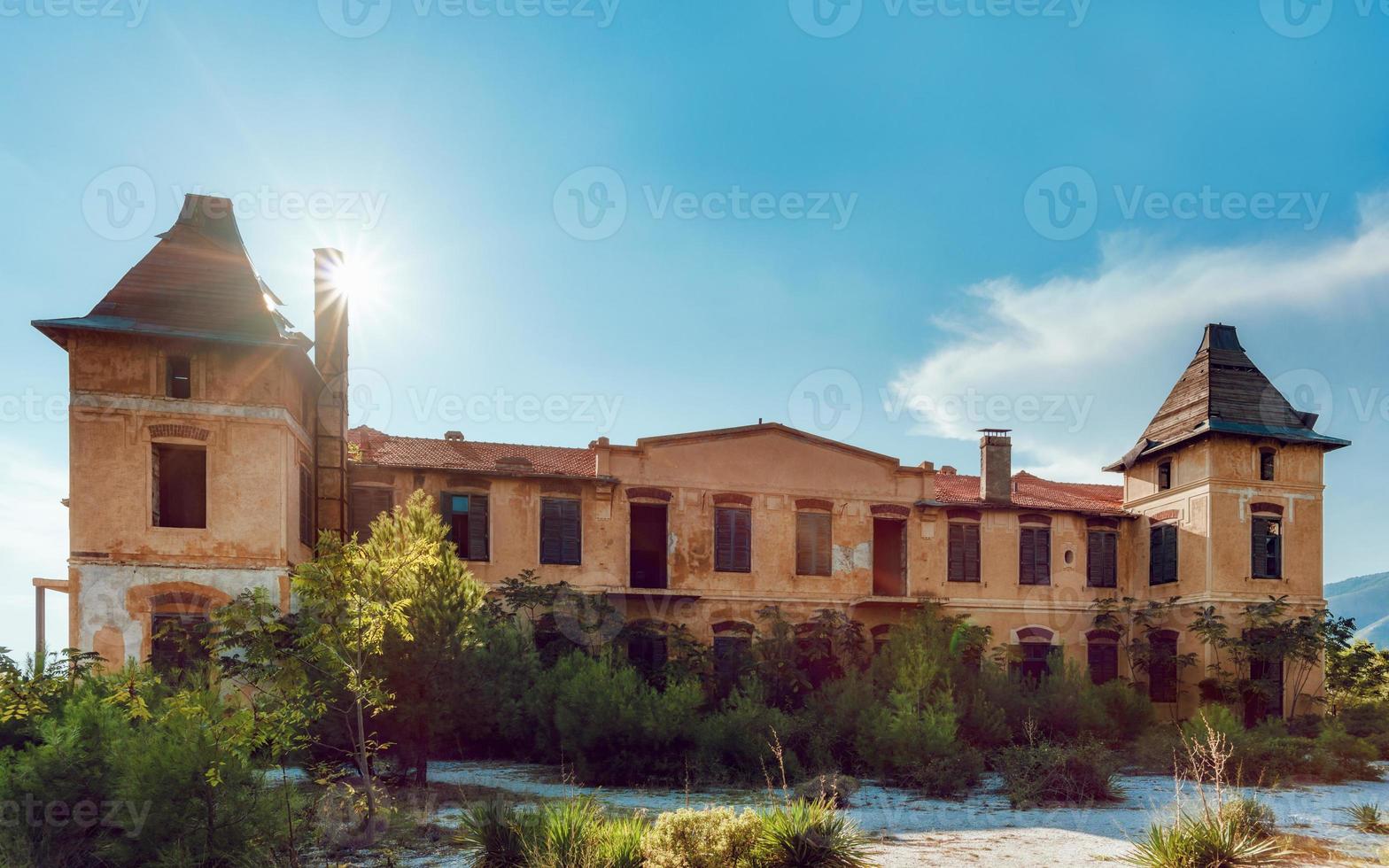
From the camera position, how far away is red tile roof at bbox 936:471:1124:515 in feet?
88.3

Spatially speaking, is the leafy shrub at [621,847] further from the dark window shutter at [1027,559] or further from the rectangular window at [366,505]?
the dark window shutter at [1027,559]

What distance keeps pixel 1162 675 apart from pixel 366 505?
2173cm

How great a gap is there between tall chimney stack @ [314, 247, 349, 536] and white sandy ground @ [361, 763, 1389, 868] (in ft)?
24.7

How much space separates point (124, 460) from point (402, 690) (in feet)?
29.0

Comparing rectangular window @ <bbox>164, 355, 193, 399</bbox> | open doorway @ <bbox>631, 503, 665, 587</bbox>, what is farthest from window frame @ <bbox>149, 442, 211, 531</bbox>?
open doorway @ <bbox>631, 503, 665, 587</bbox>

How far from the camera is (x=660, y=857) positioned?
846cm

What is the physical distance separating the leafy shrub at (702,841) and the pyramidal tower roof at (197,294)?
13.8 m

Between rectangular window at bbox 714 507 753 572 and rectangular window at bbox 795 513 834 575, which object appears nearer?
rectangular window at bbox 714 507 753 572

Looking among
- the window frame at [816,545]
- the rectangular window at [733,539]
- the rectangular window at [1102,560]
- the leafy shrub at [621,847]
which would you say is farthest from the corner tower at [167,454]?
the rectangular window at [1102,560]

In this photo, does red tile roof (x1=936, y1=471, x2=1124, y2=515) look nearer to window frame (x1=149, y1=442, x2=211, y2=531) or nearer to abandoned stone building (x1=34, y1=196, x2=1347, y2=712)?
abandoned stone building (x1=34, y1=196, x2=1347, y2=712)

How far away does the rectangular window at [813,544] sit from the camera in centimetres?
2520

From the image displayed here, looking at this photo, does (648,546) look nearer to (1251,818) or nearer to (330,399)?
(330,399)

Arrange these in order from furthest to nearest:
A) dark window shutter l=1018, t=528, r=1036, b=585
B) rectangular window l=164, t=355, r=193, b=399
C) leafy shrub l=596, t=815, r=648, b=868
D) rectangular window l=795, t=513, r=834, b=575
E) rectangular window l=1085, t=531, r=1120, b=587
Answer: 1. rectangular window l=1085, t=531, r=1120, b=587
2. dark window shutter l=1018, t=528, r=1036, b=585
3. rectangular window l=795, t=513, r=834, b=575
4. rectangular window l=164, t=355, r=193, b=399
5. leafy shrub l=596, t=815, r=648, b=868

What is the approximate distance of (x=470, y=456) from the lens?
24.4 m
